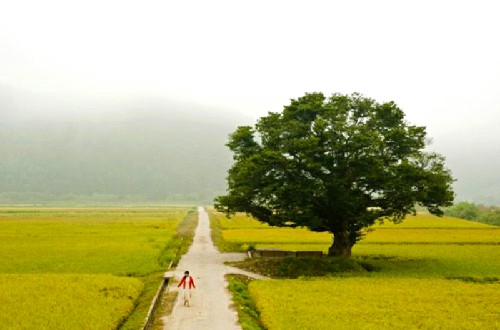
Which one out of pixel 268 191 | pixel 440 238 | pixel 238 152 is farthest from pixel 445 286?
pixel 440 238

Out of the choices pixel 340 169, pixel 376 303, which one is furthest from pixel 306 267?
pixel 376 303

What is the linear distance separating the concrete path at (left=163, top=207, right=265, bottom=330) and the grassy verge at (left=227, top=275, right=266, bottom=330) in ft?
1.31

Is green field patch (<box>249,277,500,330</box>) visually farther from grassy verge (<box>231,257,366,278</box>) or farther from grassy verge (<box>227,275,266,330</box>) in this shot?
grassy verge (<box>231,257,366,278</box>)

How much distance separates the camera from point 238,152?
47000 mm

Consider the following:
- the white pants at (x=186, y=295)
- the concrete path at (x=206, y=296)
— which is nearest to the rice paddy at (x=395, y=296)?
the concrete path at (x=206, y=296)

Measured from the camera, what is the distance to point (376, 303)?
26.0 metres

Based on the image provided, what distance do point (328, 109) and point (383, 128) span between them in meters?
5.79

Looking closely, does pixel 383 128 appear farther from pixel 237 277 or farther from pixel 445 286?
pixel 237 277

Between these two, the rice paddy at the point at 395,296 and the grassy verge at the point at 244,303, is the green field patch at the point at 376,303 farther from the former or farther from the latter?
the grassy verge at the point at 244,303

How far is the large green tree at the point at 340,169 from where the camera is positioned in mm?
39562

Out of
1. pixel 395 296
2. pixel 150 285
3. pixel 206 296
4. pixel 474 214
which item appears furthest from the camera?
pixel 474 214

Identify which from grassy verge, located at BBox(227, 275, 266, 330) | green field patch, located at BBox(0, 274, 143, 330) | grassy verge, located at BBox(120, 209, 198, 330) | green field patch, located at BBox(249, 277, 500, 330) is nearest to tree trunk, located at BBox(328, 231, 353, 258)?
green field patch, located at BBox(249, 277, 500, 330)

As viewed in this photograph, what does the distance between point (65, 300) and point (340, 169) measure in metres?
24.5

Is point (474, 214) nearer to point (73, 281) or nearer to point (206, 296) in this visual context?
point (206, 296)
